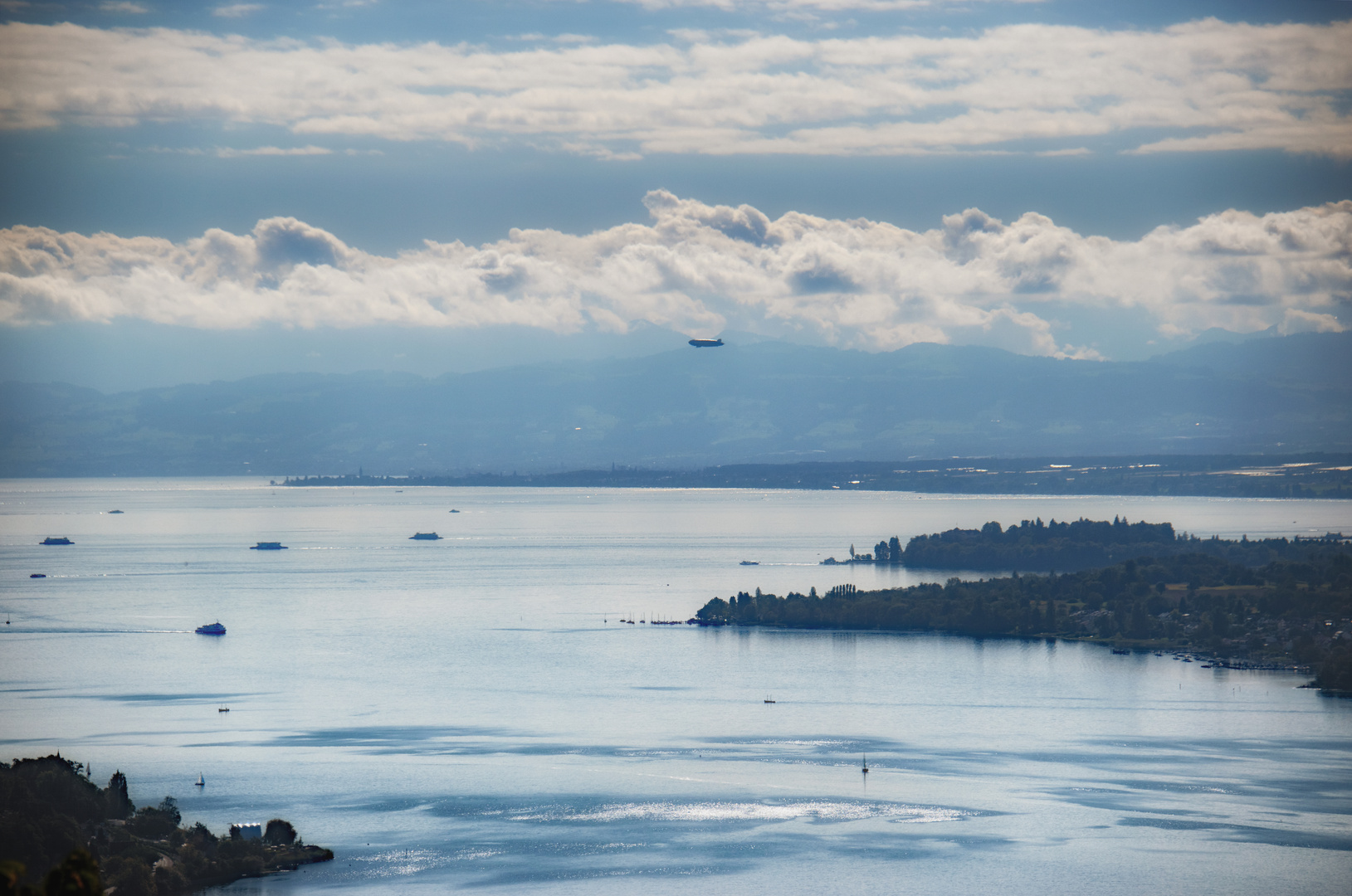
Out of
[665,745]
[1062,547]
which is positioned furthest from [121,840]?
[1062,547]

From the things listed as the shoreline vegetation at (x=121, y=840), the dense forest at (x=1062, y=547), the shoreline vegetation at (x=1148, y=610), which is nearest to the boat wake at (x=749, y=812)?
the shoreline vegetation at (x=121, y=840)

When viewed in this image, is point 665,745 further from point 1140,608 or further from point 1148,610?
point 1148,610

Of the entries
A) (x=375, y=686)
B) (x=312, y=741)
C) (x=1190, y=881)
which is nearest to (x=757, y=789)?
(x=1190, y=881)

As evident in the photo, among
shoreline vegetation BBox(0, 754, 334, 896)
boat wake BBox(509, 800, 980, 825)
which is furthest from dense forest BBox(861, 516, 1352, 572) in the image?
shoreline vegetation BBox(0, 754, 334, 896)

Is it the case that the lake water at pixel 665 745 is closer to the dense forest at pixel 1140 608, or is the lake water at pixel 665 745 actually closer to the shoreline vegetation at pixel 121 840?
the shoreline vegetation at pixel 121 840

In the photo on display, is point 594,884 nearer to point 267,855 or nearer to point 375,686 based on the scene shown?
point 267,855

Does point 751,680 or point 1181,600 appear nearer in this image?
point 751,680

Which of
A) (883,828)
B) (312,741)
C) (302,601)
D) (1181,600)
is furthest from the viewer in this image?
(302,601)
